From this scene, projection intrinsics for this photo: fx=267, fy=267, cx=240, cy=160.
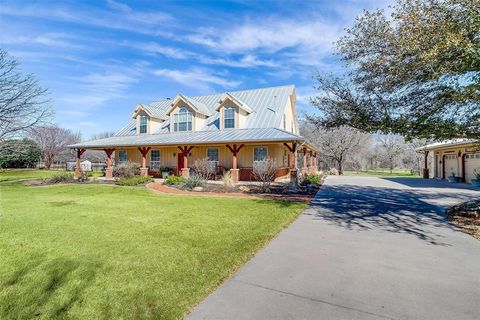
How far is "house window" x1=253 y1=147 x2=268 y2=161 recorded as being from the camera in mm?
19891

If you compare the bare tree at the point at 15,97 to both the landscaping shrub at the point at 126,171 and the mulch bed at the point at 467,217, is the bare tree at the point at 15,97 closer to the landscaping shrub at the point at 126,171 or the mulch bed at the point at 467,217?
the landscaping shrub at the point at 126,171

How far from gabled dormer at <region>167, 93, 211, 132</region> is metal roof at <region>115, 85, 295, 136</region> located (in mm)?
435

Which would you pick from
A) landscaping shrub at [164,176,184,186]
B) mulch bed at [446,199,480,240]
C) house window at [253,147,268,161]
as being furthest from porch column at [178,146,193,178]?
mulch bed at [446,199,480,240]

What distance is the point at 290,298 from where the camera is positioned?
11.4 feet

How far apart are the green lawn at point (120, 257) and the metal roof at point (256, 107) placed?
1267 centimetres

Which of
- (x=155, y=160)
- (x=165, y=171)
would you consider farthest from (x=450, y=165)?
(x=155, y=160)

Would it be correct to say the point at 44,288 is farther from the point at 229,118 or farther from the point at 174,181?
the point at 229,118

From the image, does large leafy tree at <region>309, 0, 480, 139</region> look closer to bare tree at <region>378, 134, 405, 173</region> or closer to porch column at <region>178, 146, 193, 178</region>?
porch column at <region>178, 146, 193, 178</region>

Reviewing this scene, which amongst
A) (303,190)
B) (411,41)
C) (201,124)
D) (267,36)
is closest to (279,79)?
(201,124)

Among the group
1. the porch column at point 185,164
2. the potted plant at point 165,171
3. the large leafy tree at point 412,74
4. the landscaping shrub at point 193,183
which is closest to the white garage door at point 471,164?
the large leafy tree at point 412,74

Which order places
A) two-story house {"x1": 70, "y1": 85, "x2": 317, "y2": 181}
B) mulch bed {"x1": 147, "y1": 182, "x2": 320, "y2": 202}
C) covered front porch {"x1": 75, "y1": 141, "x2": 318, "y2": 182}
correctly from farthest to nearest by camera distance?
1. two-story house {"x1": 70, "y1": 85, "x2": 317, "y2": 181}
2. covered front porch {"x1": 75, "y1": 141, "x2": 318, "y2": 182}
3. mulch bed {"x1": 147, "y1": 182, "x2": 320, "y2": 202}

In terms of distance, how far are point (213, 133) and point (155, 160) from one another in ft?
21.5

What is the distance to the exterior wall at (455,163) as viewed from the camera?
21.1 metres

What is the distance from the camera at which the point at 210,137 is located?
19359 mm
